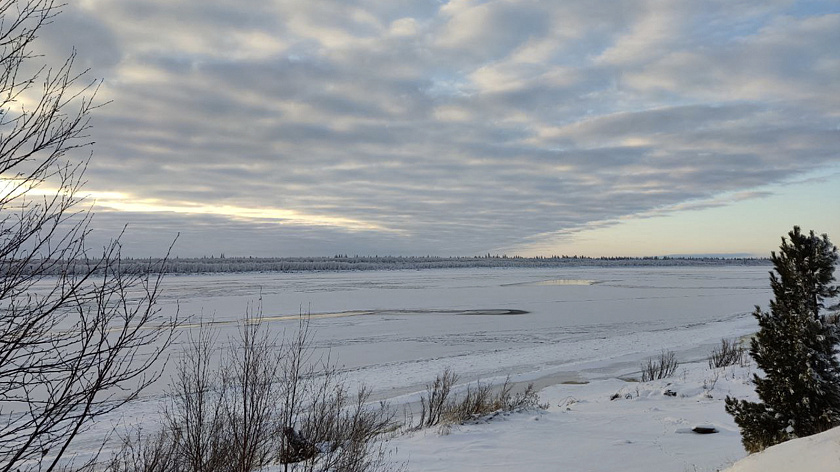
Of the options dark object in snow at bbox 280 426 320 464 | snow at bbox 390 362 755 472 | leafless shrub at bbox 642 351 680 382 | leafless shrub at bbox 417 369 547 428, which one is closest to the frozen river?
leafless shrub at bbox 642 351 680 382

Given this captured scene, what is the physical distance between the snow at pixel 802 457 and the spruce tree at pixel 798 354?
5.54 feet

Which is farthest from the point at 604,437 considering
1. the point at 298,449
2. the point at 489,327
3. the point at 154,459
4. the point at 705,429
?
the point at 489,327

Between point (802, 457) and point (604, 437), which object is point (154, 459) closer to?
point (802, 457)

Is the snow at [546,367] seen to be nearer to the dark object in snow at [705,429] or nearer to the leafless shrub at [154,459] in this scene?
the dark object in snow at [705,429]

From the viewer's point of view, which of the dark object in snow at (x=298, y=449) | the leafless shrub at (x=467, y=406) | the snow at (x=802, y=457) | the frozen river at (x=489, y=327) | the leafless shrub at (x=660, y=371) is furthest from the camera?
the frozen river at (x=489, y=327)

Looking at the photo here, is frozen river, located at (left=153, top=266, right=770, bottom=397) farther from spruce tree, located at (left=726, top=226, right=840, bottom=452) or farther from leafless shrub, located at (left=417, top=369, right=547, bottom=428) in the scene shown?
spruce tree, located at (left=726, top=226, right=840, bottom=452)

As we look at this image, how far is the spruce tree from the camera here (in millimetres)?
5914

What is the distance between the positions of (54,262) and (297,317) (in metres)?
24.8

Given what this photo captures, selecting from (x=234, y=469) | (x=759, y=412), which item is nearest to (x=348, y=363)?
(x=234, y=469)

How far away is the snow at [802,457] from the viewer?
3861 millimetres

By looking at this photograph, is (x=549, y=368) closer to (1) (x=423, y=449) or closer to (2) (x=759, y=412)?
(1) (x=423, y=449)

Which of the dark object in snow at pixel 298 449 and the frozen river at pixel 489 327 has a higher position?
the dark object in snow at pixel 298 449

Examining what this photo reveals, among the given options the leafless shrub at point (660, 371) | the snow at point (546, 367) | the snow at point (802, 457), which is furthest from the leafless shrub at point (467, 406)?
the snow at point (802, 457)

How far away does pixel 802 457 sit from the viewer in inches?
161
